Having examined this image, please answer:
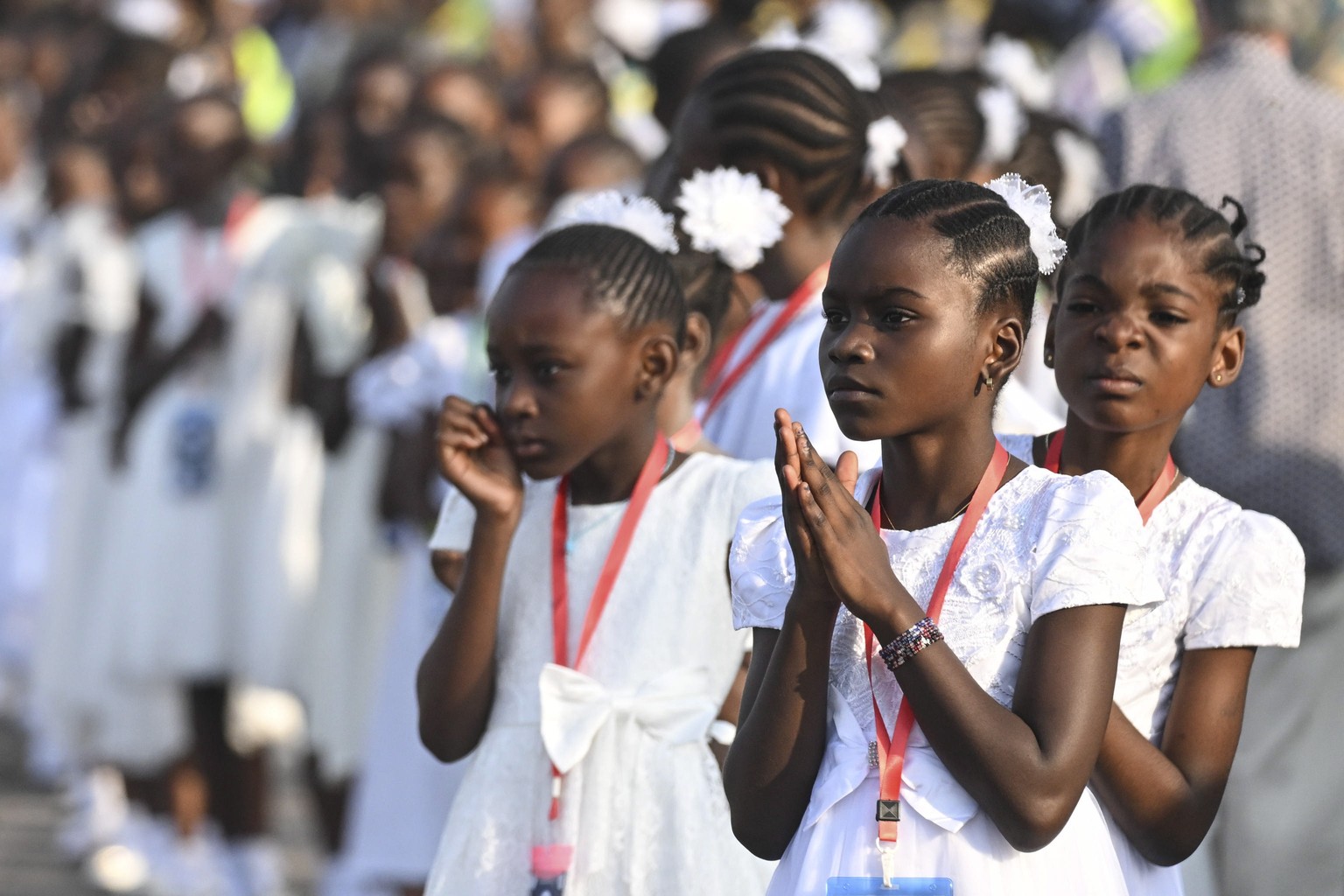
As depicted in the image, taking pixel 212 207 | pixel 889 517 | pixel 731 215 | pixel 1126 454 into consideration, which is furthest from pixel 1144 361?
pixel 212 207

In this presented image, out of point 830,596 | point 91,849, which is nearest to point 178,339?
point 91,849

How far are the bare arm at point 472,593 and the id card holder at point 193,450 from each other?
167 inches

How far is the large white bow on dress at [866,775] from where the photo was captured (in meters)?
2.50

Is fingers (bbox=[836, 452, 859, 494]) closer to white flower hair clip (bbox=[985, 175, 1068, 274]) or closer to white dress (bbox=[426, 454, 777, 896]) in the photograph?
white flower hair clip (bbox=[985, 175, 1068, 274])

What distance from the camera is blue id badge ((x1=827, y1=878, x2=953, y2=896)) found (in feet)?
8.11

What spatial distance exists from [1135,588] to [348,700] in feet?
16.0

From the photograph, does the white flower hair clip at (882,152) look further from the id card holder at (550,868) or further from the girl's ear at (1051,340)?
A: the id card holder at (550,868)

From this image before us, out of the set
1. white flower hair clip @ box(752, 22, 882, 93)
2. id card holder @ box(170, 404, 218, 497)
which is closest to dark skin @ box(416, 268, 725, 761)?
white flower hair clip @ box(752, 22, 882, 93)

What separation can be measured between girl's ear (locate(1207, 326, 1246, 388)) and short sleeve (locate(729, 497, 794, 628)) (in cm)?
77

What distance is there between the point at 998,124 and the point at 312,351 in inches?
128

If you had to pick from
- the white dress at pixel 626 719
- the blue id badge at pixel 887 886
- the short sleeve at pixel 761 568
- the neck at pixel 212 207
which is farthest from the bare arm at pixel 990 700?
the neck at pixel 212 207

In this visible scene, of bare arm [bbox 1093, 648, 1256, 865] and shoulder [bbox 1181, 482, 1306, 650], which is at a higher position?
shoulder [bbox 1181, 482, 1306, 650]

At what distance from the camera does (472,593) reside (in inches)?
130

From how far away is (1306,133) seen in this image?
5.12 meters
